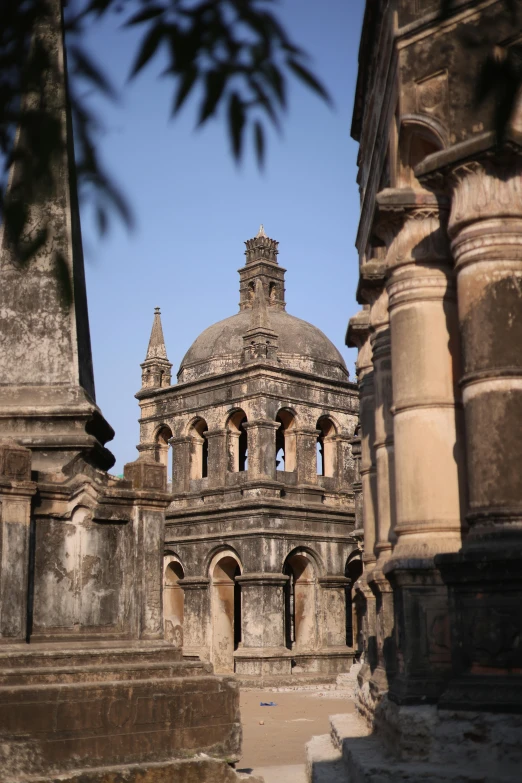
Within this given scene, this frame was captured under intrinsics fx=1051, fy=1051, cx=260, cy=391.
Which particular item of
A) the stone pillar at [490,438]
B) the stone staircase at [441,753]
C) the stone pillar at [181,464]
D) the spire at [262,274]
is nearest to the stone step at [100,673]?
the stone staircase at [441,753]

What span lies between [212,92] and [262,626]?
77.2 ft

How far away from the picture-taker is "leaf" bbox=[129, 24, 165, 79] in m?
2.94

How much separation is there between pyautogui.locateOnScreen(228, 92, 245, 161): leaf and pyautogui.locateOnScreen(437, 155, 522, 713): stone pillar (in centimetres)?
342

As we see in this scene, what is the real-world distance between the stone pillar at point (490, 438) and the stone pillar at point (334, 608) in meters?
21.5

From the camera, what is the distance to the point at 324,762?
27.7 ft

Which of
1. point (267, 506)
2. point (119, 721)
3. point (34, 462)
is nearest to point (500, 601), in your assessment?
point (119, 721)

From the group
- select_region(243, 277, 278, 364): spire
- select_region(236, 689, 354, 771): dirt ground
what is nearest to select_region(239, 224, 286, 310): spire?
select_region(243, 277, 278, 364): spire

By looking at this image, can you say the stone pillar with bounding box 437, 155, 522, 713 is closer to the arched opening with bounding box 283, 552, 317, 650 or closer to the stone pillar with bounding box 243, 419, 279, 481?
the stone pillar with bounding box 243, 419, 279, 481

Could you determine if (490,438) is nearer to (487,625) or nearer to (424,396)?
(487,625)

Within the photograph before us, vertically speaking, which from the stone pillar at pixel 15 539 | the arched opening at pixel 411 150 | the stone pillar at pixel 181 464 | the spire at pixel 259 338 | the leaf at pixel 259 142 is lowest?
the stone pillar at pixel 15 539

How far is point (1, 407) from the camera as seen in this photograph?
857 cm

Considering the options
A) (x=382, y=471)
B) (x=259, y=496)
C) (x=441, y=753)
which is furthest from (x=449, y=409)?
(x=259, y=496)

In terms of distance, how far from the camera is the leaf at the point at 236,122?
120 inches

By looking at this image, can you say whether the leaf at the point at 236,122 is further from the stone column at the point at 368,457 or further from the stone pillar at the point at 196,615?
the stone pillar at the point at 196,615
